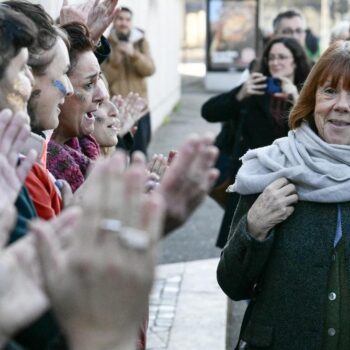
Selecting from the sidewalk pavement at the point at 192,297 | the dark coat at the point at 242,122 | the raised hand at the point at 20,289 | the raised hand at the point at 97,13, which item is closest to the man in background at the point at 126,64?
the sidewalk pavement at the point at 192,297

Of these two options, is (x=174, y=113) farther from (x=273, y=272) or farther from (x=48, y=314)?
(x=48, y=314)

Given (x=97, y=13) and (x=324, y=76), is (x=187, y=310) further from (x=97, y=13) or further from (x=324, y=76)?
(x=324, y=76)

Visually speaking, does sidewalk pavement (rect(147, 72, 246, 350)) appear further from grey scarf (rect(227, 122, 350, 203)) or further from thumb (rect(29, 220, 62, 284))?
thumb (rect(29, 220, 62, 284))

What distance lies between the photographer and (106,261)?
1.42m

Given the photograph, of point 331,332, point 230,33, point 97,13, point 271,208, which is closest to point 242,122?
point 97,13

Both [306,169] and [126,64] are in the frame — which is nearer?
[306,169]

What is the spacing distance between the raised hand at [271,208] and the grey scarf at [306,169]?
44 mm

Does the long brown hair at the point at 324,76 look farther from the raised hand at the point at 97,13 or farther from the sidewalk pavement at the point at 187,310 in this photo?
the sidewalk pavement at the point at 187,310

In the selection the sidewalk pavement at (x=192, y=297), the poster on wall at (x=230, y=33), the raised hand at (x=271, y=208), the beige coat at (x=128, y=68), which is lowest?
the poster on wall at (x=230, y=33)

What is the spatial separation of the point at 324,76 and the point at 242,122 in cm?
280

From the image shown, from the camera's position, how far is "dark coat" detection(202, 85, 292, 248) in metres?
5.92

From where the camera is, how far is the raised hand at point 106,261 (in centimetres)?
143

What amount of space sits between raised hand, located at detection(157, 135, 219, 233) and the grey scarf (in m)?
1.44

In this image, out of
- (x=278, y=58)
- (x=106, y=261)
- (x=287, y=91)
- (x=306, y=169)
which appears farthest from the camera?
(x=278, y=58)
